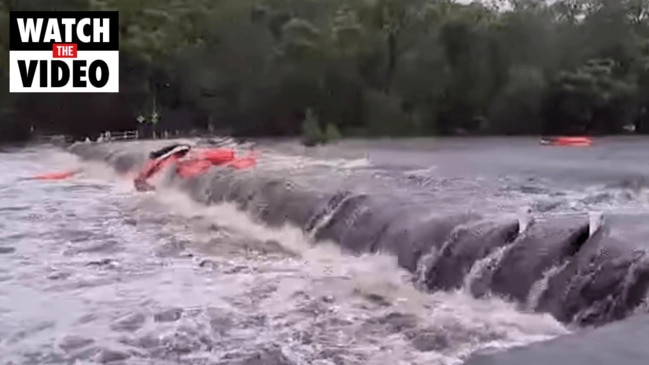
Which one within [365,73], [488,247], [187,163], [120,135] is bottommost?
[120,135]

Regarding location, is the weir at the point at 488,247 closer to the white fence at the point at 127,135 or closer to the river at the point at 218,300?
the river at the point at 218,300

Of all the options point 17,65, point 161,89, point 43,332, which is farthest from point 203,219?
point 161,89

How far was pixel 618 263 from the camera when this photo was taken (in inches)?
255

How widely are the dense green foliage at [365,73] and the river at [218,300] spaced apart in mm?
23430

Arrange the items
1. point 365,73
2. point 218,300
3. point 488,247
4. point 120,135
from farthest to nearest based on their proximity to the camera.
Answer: point 365,73
point 120,135
point 488,247
point 218,300

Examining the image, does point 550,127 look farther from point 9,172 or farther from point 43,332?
point 43,332

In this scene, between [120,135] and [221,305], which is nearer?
[221,305]

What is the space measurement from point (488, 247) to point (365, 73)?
30451 mm

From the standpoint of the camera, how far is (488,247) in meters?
7.82

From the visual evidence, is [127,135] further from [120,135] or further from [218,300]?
[218,300]

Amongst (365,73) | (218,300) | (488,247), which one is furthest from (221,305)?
(365,73)

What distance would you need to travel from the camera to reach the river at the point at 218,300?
5961 mm

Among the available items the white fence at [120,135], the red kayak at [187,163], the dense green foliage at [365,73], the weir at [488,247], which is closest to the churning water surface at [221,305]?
the weir at [488,247]

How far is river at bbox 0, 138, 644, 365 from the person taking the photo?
19.6 ft
